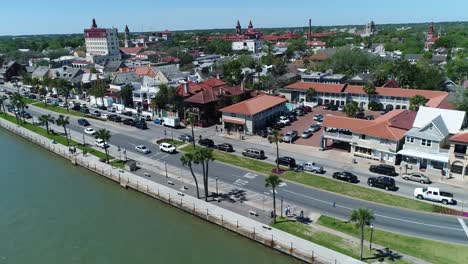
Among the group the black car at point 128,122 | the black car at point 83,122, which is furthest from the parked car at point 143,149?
the black car at point 83,122

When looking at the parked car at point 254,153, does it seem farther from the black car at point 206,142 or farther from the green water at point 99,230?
the green water at point 99,230

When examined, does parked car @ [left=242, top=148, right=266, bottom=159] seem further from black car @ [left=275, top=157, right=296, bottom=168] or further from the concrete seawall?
the concrete seawall

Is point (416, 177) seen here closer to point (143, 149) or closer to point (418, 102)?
point (418, 102)

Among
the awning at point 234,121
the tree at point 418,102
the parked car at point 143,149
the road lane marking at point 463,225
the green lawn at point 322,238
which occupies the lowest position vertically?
the road lane marking at point 463,225

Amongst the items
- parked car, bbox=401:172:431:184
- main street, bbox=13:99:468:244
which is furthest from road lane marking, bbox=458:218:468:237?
parked car, bbox=401:172:431:184

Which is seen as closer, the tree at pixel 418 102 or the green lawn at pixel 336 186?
the green lawn at pixel 336 186

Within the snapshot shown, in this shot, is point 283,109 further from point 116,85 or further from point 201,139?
point 116,85
